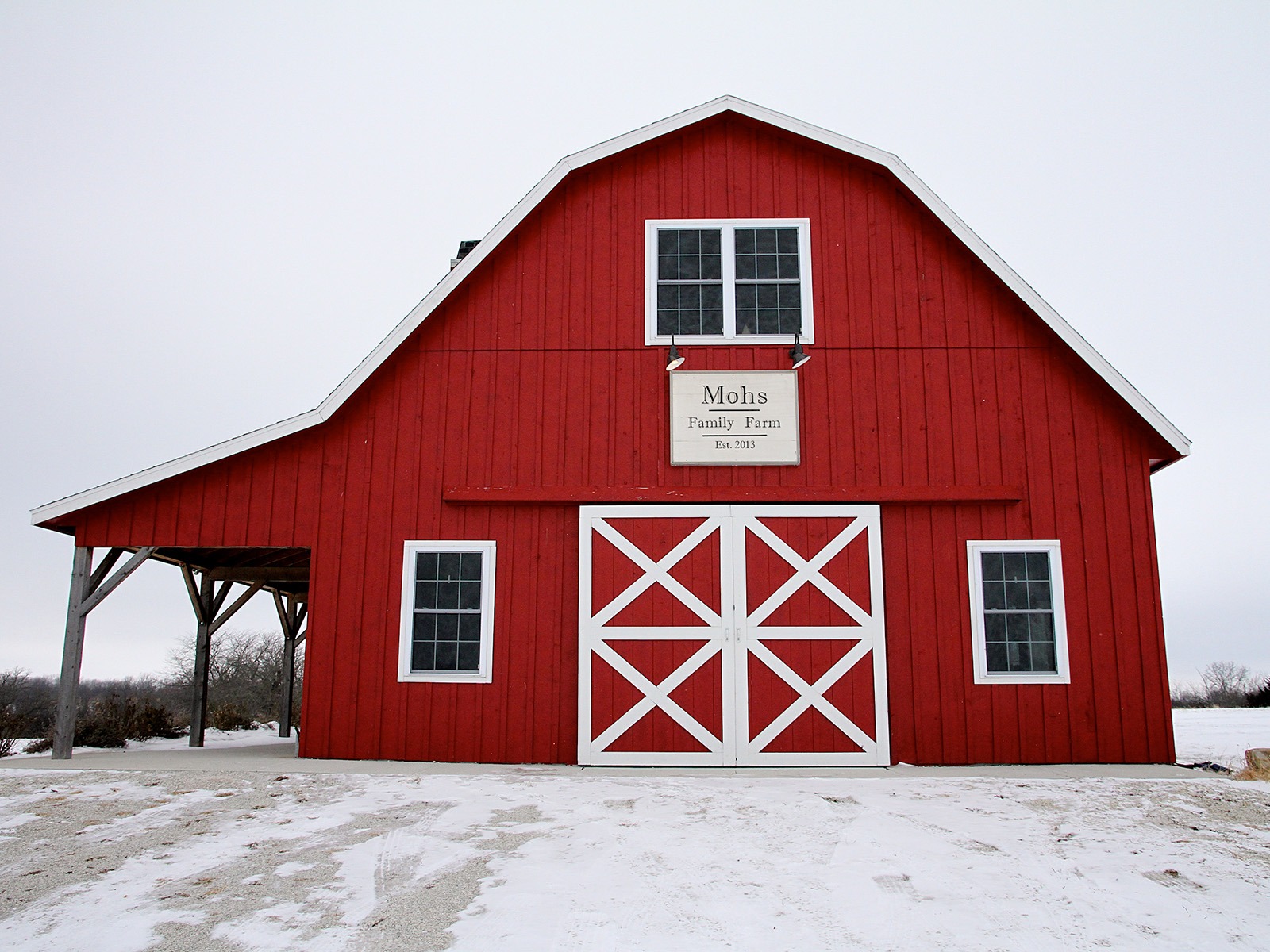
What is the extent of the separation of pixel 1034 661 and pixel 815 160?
5749 mm

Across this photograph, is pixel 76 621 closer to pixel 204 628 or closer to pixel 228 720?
pixel 204 628

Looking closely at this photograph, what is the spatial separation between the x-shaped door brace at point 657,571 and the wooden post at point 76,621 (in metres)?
4.71

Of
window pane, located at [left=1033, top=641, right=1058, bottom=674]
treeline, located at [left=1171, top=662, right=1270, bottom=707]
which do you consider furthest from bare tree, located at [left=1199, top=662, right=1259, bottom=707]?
window pane, located at [left=1033, top=641, right=1058, bottom=674]

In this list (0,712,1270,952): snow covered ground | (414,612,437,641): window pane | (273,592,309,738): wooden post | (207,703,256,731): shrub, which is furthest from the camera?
(207,703,256,731): shrub

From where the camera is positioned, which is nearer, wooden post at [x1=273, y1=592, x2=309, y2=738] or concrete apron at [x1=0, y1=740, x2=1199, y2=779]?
concrete apron at [x1=0, y1=740, x2=1199, y2=779]

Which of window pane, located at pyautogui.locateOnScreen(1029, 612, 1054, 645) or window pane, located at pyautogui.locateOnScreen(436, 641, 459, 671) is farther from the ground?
window pane, located at pyautogui.locateOnScreen(1029, 612, 1054, 645)

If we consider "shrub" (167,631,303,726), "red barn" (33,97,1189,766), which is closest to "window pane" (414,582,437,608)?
"red barn" (33,97,1189,766)

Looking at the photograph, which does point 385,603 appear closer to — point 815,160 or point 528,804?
point 528,804

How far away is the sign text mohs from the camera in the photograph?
9.66 meters

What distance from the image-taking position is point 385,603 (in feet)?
31.4

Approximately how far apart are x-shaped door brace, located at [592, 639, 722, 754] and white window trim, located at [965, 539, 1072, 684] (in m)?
2.56

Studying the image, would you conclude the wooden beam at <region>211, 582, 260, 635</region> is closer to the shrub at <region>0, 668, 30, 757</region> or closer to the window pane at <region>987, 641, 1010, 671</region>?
Answer: the shrub at <region>0, 668, 30, 757</region>

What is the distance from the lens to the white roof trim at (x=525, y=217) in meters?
9.49

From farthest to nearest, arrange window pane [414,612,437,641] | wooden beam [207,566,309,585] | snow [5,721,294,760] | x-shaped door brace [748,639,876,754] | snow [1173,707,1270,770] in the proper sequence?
1. wooden beam [207,566,309,585]
2. snow [5,721,294,760]
3. snow [1173,707,1270,770]
4. window pane [414,612,437,641]
5. x-shaped door brace [748,639,876,754]
